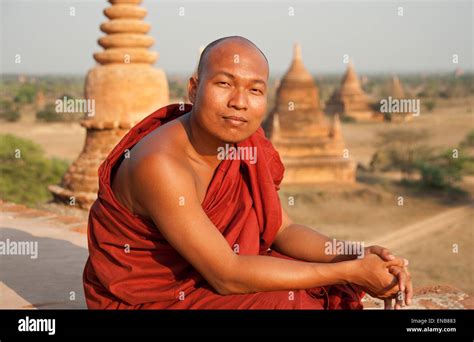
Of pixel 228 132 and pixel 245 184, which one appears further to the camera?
pixel 245 184

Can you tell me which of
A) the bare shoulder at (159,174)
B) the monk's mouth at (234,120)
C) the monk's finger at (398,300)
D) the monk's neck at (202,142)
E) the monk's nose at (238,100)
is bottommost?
the monk's finger at (398,300)

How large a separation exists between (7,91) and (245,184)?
4665cm

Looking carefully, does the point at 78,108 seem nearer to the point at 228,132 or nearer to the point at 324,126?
the point at 228,132

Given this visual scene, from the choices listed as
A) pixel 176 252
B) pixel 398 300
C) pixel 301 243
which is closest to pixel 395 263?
pixel 398 300

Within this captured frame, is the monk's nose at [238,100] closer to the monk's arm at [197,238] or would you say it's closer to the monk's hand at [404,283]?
the monk's arm at [197,238]

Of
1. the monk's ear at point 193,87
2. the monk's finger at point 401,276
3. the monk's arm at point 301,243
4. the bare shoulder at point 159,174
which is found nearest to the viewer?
the bare shoulder at point 159,174

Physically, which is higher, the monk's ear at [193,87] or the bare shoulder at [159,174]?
the monk's ear at [193,87]

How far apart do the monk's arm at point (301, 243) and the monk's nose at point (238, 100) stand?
0.74 meters

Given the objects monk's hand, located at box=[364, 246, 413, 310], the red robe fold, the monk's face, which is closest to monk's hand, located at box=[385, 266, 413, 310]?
monk's hand, located at box=[364, 246, 413, 310]

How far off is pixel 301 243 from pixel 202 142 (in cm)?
66

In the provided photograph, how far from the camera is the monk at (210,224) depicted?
7.61ft

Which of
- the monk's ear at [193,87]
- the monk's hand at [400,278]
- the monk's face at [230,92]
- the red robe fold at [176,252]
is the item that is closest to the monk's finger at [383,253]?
the monk's hand at [400,278]
